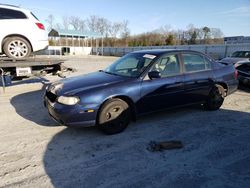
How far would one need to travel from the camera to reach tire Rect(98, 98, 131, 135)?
14.7 feet

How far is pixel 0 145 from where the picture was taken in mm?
4180

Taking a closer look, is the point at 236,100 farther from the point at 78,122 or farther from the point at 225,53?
the point at 225,53

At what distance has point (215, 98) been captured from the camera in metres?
6.09

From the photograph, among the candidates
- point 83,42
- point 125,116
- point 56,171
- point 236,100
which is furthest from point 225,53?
point 83,42

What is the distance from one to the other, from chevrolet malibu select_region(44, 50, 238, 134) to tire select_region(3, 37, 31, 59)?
334cm

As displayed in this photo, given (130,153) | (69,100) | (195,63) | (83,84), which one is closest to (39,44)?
(83,84)

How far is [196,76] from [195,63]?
13.0 inches

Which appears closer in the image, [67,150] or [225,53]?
[67,150]

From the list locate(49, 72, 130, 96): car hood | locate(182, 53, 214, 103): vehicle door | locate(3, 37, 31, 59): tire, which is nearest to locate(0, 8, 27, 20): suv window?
locate(3, 37, 31, 59): tire

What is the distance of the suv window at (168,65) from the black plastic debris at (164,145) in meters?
1.52

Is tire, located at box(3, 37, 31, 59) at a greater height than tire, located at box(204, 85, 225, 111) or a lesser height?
greater

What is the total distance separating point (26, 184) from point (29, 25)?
6.01m

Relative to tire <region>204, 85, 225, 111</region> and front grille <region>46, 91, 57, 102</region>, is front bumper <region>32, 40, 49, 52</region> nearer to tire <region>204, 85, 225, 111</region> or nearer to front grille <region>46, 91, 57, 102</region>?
front grille <region>46, 91, 57, 102</region>

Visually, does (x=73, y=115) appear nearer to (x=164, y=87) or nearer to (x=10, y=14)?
(x=164, y=87)
